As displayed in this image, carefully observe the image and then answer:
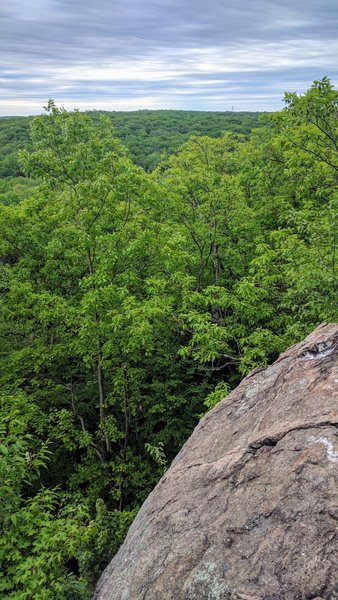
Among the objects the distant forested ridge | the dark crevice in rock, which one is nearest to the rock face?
the dark crevice in rock

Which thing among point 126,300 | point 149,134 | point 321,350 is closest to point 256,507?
point 321,350

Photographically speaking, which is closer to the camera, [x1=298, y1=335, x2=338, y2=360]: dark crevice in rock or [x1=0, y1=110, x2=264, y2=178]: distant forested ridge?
[x1=298, y1=335, x2=338, y2=360]: dark crevice in rock

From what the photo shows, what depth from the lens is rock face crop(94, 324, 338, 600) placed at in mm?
4602

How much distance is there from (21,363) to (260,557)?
1341 centimetres

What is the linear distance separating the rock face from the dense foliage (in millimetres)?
3480

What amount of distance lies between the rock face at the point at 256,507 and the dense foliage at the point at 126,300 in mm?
3480

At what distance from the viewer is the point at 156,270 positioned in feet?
55.6

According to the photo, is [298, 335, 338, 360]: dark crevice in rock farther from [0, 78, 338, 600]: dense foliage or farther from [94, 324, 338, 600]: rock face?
[0, 78, 338, 600]: dense foliage

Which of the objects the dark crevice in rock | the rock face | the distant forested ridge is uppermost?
the distant forested ridge

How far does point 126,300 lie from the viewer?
13.3 meters

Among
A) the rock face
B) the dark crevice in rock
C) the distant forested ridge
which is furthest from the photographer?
the distant forested ridge

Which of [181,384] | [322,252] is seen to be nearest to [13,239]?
[181,384]

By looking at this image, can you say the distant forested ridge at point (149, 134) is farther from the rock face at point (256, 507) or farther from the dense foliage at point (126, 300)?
the rock face at point (256, 507)

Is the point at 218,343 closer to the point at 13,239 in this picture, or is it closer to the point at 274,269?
the point at 274,269
